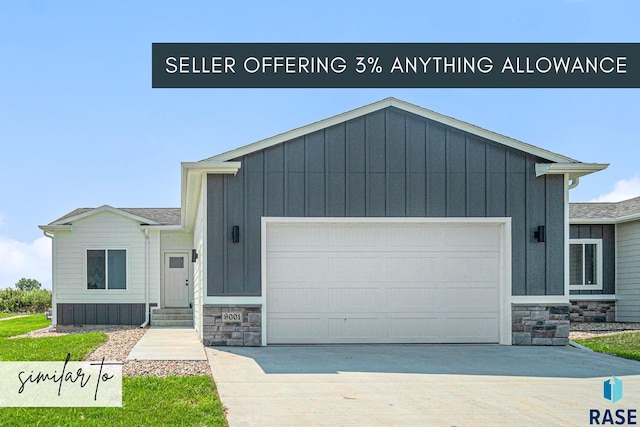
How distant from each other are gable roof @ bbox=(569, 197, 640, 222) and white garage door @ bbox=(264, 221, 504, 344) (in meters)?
7.16

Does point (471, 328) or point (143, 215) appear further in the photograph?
point (143, 215)

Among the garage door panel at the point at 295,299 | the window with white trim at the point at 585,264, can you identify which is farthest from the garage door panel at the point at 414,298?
the window with white trim at the point at 585,264

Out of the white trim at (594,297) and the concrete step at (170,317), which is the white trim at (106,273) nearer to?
the concrete step at (170,317)

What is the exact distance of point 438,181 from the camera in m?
12.7

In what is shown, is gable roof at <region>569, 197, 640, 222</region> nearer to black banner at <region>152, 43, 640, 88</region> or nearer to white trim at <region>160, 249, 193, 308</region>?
black banner at <region>152, 43, 640, 88</region>

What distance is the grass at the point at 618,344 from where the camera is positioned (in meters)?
11.8

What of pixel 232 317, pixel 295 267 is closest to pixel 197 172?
pixel 295 267

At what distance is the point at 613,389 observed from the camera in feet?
27.2

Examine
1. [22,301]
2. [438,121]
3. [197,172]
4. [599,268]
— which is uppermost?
[438,121]

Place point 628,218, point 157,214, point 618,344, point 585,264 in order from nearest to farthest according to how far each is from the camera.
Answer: point 618,344
point 628,218
point 585,264
point 157,214

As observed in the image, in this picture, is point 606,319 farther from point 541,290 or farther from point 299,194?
point 299,194

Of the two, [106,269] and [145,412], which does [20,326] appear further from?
[145,412]

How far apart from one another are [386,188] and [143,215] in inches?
419

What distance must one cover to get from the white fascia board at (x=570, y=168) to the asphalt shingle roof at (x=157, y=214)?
1090cm
